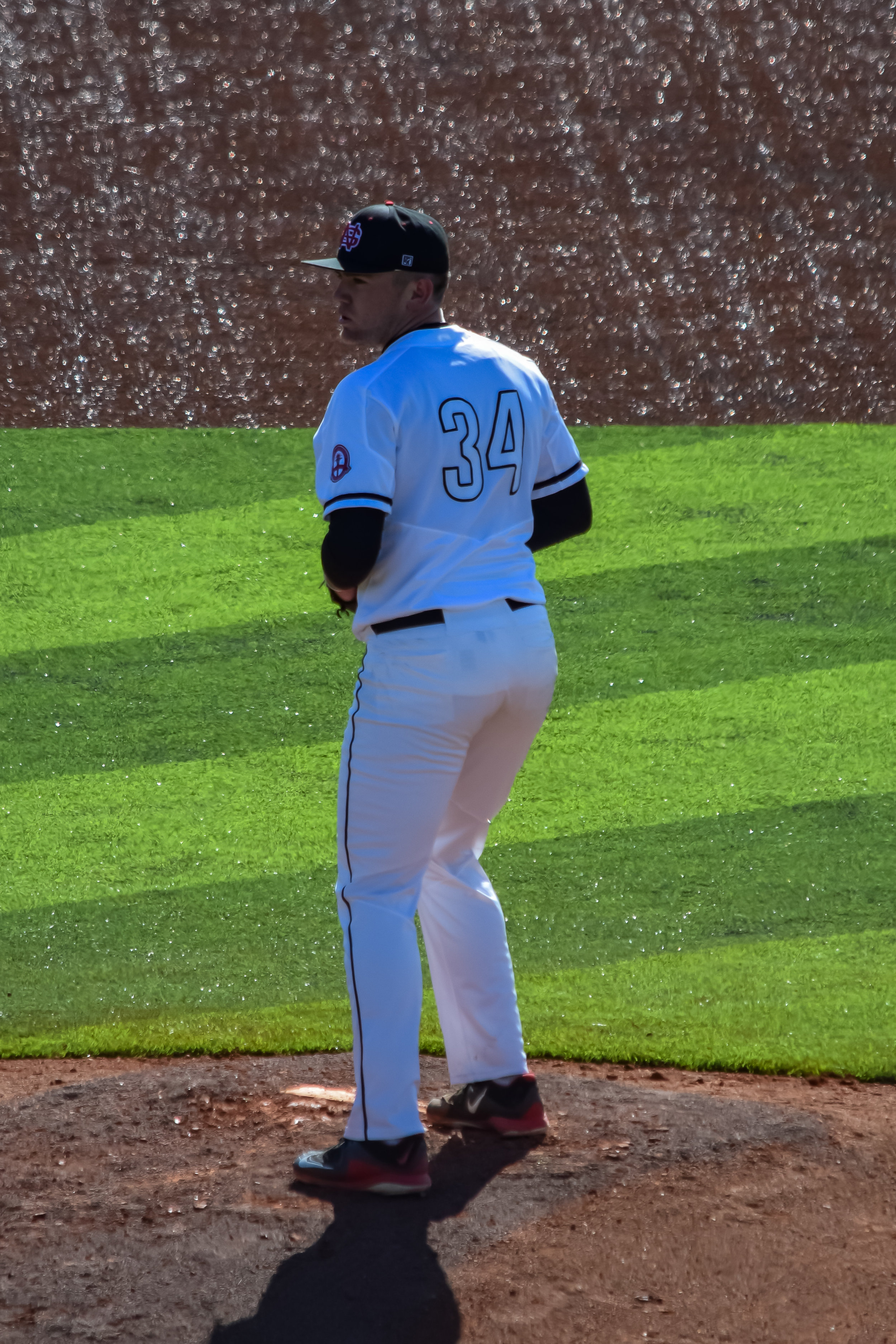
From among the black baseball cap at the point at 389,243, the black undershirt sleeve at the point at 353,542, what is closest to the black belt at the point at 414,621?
the black undershirt sleeve at the point at 353,542

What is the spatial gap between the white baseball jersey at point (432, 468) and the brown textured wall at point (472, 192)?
607 cm

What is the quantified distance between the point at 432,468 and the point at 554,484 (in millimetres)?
416

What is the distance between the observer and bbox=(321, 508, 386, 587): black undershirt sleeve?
2.73 m

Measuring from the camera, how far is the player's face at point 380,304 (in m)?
2.90

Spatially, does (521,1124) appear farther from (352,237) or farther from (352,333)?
(352,237)

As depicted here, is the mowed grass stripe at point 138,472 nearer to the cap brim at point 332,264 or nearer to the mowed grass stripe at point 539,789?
the mowed grass stripe at point 539,789

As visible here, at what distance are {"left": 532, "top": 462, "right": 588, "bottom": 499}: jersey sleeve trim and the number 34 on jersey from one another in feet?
0.66

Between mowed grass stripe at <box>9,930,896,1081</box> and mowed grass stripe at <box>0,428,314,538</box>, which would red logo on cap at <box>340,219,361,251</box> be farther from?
mowed grass stripe at <box>0,428,314,538</box>

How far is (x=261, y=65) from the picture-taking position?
1062cm

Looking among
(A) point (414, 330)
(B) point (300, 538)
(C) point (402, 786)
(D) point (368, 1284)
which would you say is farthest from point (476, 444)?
(B) point (300, 538)

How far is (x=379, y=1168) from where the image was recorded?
111 inches

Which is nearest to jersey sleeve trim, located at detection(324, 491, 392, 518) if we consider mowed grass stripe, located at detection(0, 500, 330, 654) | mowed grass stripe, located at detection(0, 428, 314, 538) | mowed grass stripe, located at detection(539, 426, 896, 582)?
mowed grass stripe, located at detection(0, 500, 330, 654)

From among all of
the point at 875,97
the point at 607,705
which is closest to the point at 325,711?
the point at 607,705

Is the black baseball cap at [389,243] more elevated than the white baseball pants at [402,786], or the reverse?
the black baseball cap at [389,243]
